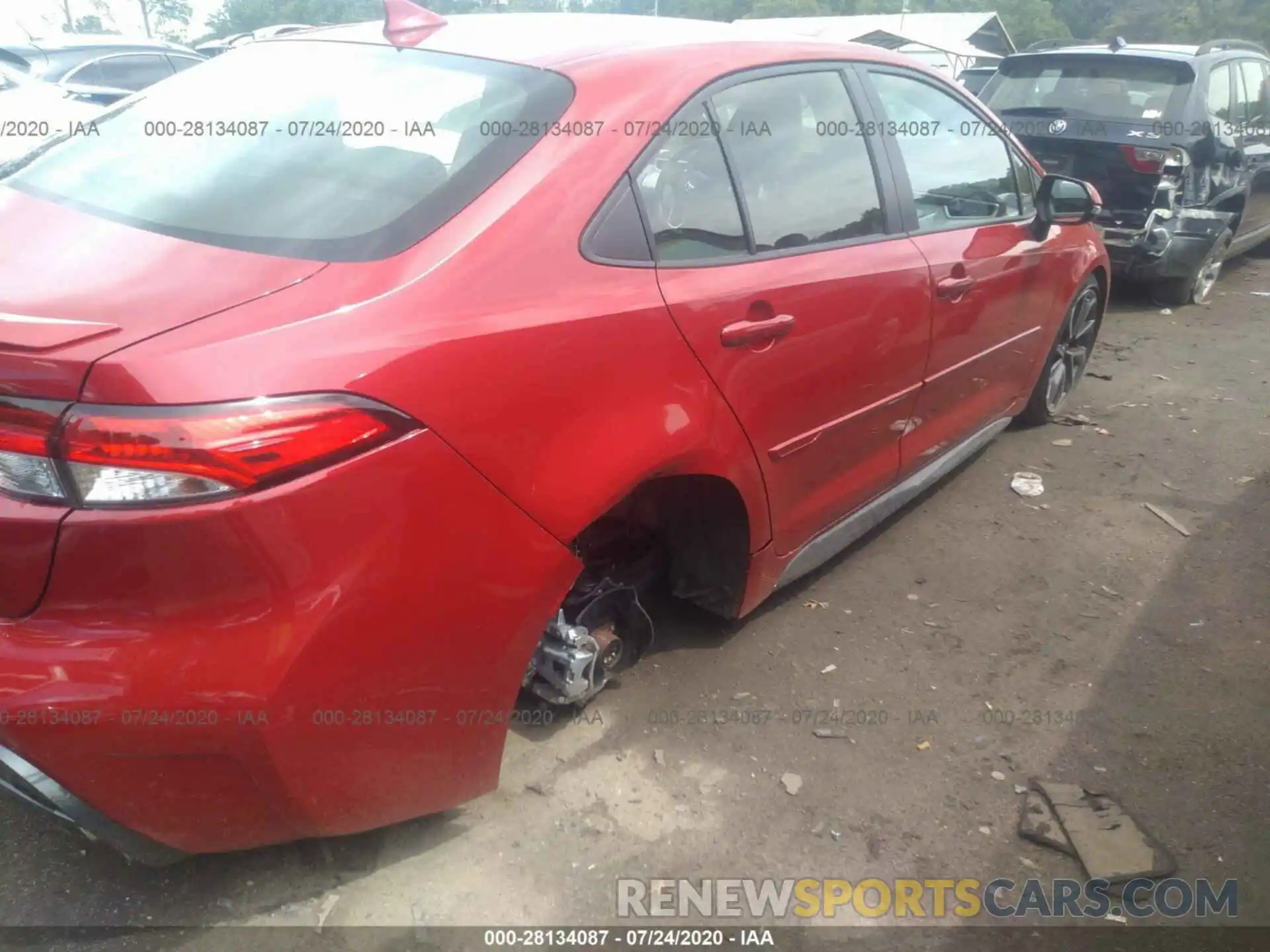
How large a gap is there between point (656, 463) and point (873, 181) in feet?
4.21

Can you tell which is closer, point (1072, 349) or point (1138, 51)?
point (1072, 349)

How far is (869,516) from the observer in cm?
316

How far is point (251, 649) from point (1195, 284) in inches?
294

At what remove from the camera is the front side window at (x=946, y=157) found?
118 inches

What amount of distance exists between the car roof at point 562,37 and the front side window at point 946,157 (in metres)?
0.28

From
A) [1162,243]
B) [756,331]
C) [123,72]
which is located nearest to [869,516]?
[756,331]

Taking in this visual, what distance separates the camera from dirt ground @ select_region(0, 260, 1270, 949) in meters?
2.08

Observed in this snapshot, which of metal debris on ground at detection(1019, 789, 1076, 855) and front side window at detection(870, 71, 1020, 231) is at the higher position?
front side window at detection(870, 71, 1020, 231)

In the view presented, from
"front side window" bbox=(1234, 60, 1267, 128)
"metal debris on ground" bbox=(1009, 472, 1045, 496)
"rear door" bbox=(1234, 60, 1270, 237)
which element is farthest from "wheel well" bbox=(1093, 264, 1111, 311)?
"front side window" bbox=(1234, 60, 1267, 128)

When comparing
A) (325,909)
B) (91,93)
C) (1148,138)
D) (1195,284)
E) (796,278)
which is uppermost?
(91,93)

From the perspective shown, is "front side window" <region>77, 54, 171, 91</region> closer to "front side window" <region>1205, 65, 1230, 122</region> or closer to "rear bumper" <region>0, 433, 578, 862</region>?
"front side window" <region>1205, 65, 1230, 122</region>

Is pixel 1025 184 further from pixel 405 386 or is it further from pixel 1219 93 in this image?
pixel 1219 93

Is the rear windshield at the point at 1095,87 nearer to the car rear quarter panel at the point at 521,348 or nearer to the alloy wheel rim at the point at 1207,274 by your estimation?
the alloy wheel rim at the point at 1207,274

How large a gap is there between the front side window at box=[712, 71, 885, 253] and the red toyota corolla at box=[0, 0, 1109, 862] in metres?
0.01
